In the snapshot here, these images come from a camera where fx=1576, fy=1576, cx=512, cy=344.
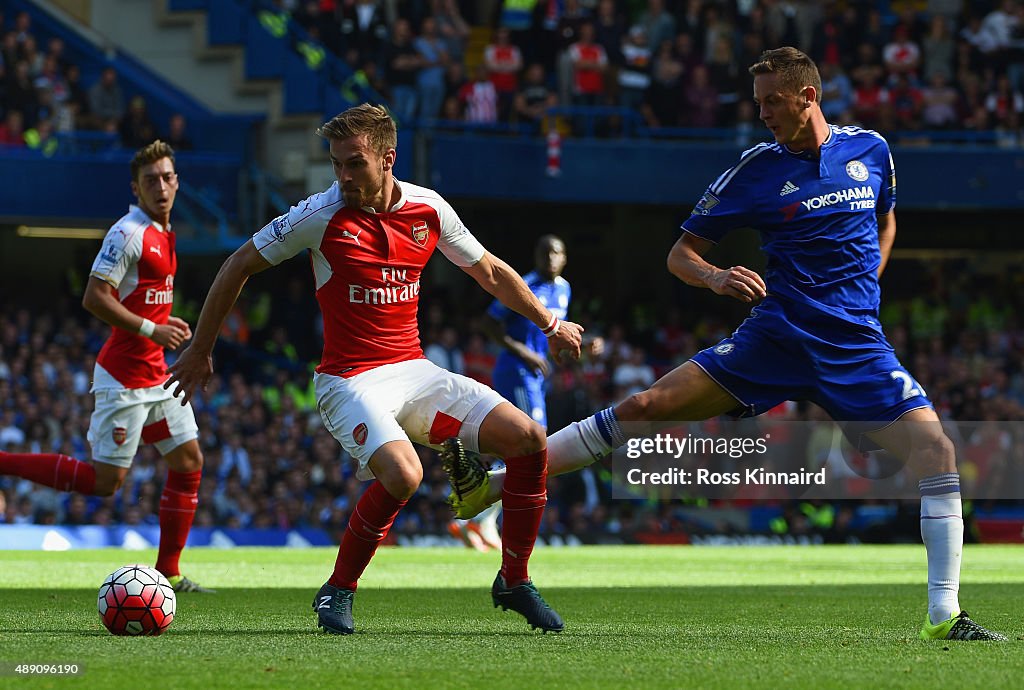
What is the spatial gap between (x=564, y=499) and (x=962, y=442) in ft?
17.5

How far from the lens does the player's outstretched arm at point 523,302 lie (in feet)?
23.5

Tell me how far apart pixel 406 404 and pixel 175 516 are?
2866 millimetres

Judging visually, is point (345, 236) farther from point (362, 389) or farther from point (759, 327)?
point (759, 327)

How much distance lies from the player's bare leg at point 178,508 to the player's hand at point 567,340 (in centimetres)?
288

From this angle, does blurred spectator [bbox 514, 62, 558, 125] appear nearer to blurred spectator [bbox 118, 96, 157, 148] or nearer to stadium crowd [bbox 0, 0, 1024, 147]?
stadium crowd [bbox 0, 0, 1024, 147]

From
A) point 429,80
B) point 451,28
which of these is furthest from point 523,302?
point 451,28

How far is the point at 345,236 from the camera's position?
682 centimetres

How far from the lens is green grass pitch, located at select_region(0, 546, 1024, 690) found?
17.3 ft

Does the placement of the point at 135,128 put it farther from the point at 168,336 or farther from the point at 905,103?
the point at 168,336

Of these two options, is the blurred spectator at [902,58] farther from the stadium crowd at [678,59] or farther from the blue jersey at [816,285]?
the blue jersey at [816,285]

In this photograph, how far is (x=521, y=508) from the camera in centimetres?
698

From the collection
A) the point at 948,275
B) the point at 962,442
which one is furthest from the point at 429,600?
the point at 948,275

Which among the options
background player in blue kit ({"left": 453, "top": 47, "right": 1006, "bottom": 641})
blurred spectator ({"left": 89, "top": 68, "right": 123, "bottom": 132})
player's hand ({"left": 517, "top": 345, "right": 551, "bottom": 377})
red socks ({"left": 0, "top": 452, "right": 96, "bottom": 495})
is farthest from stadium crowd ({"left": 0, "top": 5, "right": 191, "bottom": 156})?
background player in blue kit ({"left": 453, "top": 47, "right": 1006, "bottom": 641})

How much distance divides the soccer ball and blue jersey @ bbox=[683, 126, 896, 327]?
2.92 m
